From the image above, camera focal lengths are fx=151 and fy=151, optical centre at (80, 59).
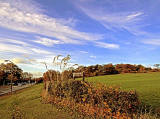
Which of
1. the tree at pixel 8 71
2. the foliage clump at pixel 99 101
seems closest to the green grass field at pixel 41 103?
the foliage clump at pixel 99 101

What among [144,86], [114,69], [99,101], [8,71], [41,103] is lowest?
[41,103]

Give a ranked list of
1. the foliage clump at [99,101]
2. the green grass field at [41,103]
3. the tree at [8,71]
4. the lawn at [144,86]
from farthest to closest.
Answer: the tree at [8,71] < the lawn at [144,86] < the green grass field at [41,103] < the foliage clump at [99,101]

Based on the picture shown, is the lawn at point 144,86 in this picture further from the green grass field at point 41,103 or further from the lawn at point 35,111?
the lawn at point 35,111

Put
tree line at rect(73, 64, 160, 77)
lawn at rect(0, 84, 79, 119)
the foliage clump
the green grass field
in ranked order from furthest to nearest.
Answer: tree line at rect(73, 64, 160, 77) < the green grass field < lawn at rect(0, 84, 79, 119) < the foliage clump

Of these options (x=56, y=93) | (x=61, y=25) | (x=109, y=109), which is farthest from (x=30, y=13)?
(x=109, y=109)

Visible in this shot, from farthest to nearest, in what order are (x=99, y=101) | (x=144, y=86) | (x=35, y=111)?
(x=144, y=86), (x=35, y=111), (x=99, y=101)

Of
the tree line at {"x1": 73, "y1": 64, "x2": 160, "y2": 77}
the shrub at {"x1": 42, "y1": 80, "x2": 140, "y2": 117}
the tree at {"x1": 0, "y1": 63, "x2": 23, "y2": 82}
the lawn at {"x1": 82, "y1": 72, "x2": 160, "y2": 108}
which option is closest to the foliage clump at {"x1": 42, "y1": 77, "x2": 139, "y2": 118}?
the shrub at {"x1": 42, "y1": 80, "x2": 140, "y2": 117}

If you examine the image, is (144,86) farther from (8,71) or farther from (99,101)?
(8,71)

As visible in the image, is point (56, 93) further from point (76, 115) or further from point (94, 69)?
point (94, 69)

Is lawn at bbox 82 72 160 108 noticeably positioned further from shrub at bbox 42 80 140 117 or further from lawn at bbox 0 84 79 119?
lawn at bbox 0 84 79 119

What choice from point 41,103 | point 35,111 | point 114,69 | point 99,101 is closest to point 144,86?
point 99,101

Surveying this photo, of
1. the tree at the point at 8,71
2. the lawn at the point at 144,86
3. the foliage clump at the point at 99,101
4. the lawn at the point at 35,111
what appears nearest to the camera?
the foliage clump at the point at 99,101

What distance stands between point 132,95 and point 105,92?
96cm

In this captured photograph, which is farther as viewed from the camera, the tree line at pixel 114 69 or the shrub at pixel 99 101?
the tree line at pixel 114 69
